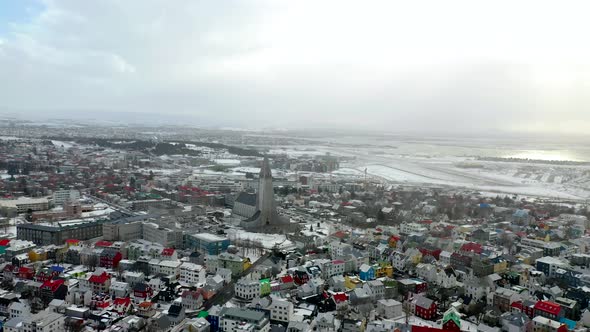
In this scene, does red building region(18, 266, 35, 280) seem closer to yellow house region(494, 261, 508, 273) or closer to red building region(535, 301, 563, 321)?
red building region(535, 301, 563, 321)

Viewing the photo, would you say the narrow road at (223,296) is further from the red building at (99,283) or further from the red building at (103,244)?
the red building at (103,244)

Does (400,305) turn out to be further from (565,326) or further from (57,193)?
(57,193)

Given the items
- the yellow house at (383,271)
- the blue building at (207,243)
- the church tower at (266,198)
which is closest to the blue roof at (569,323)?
the yellow house at (383,271)

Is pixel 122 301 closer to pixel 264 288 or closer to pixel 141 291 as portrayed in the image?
pixel 141 291

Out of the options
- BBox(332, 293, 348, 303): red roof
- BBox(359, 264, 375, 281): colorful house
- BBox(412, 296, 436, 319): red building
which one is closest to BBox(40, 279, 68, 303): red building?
BBox(332, 293, 348, 303): red roof

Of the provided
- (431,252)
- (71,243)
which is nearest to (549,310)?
(431,252)

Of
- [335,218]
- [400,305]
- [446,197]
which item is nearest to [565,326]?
[400,305]
